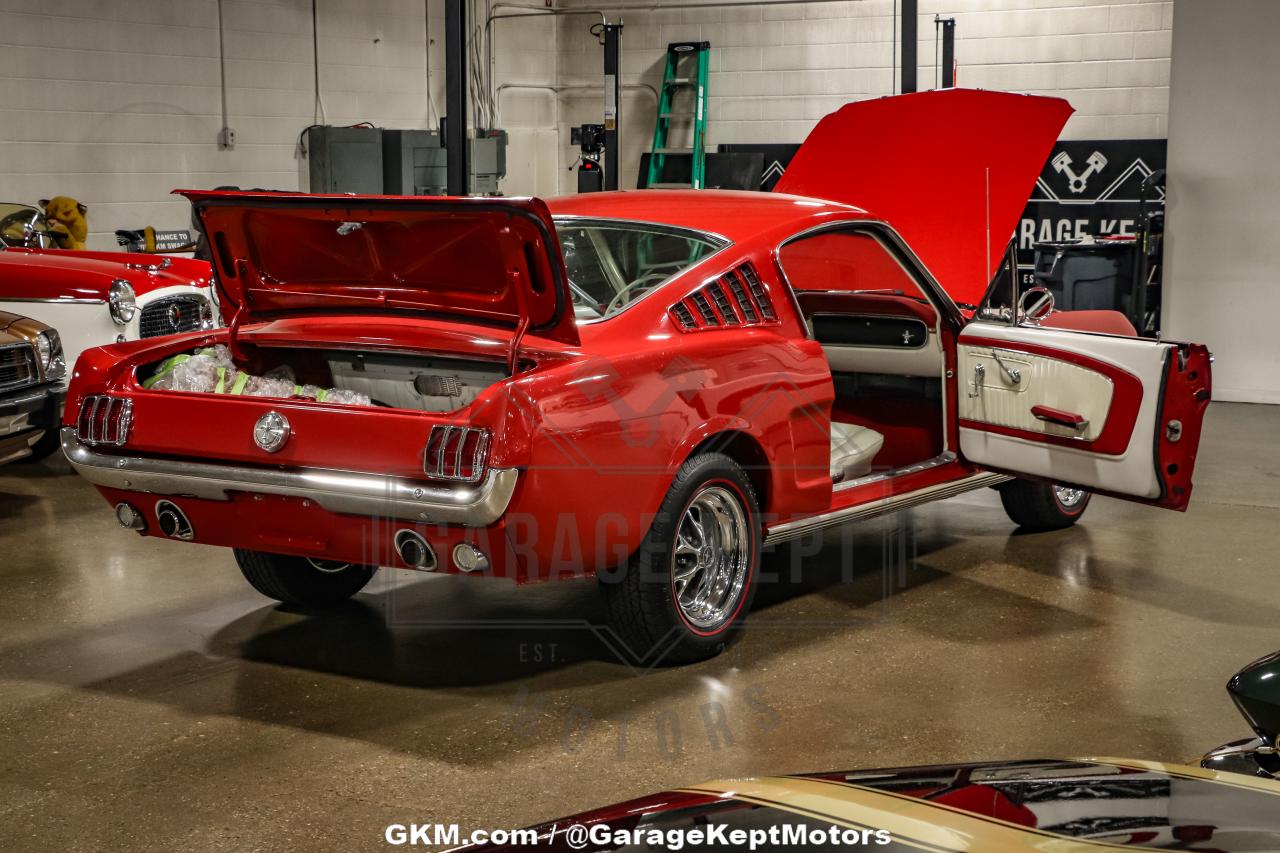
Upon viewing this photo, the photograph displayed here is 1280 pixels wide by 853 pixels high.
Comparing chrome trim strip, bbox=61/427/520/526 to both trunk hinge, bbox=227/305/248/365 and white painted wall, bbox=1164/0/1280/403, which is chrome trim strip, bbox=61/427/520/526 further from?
white painted wall, bbox=1164/0/1280/403

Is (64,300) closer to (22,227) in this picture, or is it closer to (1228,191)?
(22,227)

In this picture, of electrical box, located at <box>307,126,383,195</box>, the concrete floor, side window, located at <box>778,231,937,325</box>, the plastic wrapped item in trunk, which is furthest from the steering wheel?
electrical box, located at <box>307,126,383,195</box>

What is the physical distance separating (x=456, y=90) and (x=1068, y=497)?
535cm

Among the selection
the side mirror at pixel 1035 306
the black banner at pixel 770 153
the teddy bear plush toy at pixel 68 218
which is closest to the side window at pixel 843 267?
the side mirror at pixel 1035 306

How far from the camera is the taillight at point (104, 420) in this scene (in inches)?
167

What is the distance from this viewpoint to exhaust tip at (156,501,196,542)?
167 inches

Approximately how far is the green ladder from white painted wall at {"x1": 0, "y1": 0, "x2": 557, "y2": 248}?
2.73m

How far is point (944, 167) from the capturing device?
6125mm

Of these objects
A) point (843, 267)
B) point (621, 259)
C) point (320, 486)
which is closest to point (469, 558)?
point (320, 486)

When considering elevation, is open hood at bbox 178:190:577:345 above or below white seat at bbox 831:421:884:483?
above

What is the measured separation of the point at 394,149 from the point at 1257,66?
7.77 m

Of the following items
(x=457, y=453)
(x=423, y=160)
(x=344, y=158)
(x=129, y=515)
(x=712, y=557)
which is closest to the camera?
(x=457, y=453)

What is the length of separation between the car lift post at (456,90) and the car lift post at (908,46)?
3.65 m

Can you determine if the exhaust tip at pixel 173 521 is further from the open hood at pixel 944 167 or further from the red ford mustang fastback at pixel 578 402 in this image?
the open hood at pixel 944 167
